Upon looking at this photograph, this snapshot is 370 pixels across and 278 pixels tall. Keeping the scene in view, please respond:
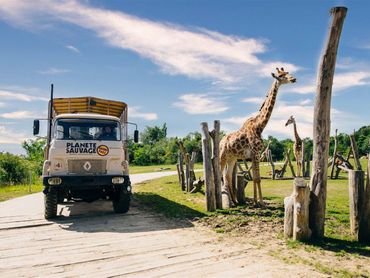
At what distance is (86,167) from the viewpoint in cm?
838

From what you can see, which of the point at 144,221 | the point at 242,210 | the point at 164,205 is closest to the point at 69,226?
the point at 144,221

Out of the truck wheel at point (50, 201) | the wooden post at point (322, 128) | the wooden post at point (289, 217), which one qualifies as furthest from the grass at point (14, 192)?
the wooden post at point (322, 128)

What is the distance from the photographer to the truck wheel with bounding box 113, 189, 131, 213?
28.5 ft

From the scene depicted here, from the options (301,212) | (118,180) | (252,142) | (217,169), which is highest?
(252,142)

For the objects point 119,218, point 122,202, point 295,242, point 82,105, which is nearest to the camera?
point 295,242

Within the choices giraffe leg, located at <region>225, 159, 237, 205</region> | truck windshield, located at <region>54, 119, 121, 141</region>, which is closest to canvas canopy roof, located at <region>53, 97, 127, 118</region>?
truck windshield, located at <region>54, 119, 121, 141</region>

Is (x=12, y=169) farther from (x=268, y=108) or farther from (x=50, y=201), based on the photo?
(x=268, y=108)

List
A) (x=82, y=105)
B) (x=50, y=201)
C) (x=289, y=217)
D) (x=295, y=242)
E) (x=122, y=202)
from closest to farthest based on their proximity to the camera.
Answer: (x=295, y=242) → (x=289, y=217) → (x=50, y=201) → (x=122, y=202) → (x=82, y=105)

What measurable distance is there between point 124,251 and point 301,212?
10.5ft

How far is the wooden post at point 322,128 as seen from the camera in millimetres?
6133

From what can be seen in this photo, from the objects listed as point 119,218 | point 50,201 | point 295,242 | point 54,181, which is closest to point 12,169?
point 50,201

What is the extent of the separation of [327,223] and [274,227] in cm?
131

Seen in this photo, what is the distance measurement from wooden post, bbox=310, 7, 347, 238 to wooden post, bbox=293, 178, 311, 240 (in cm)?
28

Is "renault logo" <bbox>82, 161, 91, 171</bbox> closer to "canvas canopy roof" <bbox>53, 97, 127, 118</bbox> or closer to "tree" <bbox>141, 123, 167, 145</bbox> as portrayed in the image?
"canvas canopy roof" <bbox>53, 97, 127, 118</bbox>
